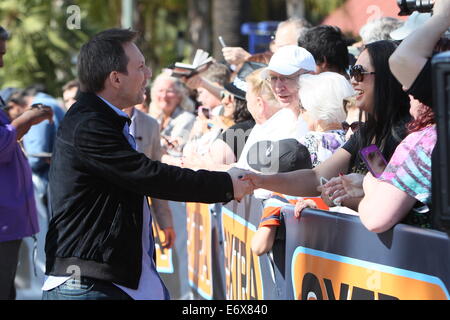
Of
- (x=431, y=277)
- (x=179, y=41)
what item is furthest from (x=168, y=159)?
(x=179, y=41)

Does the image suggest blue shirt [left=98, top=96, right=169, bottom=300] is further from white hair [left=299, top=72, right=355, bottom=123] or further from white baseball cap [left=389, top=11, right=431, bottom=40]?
white baseball cap [left=389, top=11, right=431, bottom=40]

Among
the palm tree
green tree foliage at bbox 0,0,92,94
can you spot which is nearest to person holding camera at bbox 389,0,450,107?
the palm tree

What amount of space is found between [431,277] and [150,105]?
21.6 feet

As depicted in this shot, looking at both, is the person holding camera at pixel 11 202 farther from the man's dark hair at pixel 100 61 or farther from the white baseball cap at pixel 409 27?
the white baseball cap at pixel 409 27

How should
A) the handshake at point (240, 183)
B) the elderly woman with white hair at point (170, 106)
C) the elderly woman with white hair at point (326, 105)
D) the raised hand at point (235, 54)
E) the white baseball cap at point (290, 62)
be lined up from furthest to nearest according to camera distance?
the elderly woman with white hair at point (170, 106)
the raised hand at point (235, 54)
the white baseball cap at point (290, 62)
the elderly woman with white hair at point (326, 105)
the handshake at point (240, 183)

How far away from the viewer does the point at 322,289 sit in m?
3.66

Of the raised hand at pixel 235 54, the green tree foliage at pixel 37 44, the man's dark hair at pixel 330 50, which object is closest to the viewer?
the man's dark hair at pixel 330 50

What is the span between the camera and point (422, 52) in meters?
→ 3.01

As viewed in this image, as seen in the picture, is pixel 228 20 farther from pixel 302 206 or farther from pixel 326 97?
pixel 302 206

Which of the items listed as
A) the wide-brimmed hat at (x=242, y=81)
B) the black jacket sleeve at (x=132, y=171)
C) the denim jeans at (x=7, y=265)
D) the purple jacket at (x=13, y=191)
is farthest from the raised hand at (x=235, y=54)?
the black jacket sleeve at (x=132, y=171)

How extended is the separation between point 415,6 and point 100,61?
147 centimetres

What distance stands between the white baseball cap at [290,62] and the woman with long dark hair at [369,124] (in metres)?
1.09

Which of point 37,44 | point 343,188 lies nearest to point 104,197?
point 343,188

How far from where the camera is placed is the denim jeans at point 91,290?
148 inches
